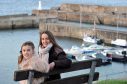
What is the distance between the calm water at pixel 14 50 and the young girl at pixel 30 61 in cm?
1437

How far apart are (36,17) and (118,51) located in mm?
19978

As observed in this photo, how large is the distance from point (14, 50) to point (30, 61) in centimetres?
3165

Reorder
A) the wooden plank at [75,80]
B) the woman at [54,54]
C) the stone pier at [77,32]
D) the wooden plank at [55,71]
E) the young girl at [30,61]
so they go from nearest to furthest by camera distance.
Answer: the wooden plank at [55,71], the young girl at [30,61], the woman at [54,54], the wooden plank at [75,80], the stone pier at [77,32]

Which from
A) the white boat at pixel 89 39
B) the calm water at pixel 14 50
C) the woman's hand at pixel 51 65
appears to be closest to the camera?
the woman's hand at pixel 51 65

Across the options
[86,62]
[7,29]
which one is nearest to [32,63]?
[86,62]

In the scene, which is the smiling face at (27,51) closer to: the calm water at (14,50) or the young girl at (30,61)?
the young girl at (30,61)

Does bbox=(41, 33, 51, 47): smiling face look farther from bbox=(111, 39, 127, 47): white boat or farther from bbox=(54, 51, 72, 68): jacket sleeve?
bbox=(111, 39, 127, 47): white boat

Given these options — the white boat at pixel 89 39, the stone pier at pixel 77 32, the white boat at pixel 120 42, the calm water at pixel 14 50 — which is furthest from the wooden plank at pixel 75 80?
the white boat at pixel 89 39

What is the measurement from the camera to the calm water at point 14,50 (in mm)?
25906

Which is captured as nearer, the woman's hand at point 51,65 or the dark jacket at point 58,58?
the woman's hand at point 51,65

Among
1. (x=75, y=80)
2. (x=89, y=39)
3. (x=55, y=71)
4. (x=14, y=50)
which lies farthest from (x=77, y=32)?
(x=55, y=71)

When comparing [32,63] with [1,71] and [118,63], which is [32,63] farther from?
[118,63]

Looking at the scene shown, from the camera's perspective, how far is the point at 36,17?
52938 mm

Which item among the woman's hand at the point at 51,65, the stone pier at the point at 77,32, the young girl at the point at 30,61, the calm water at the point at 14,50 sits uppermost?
the young girl at the point at 30,61
